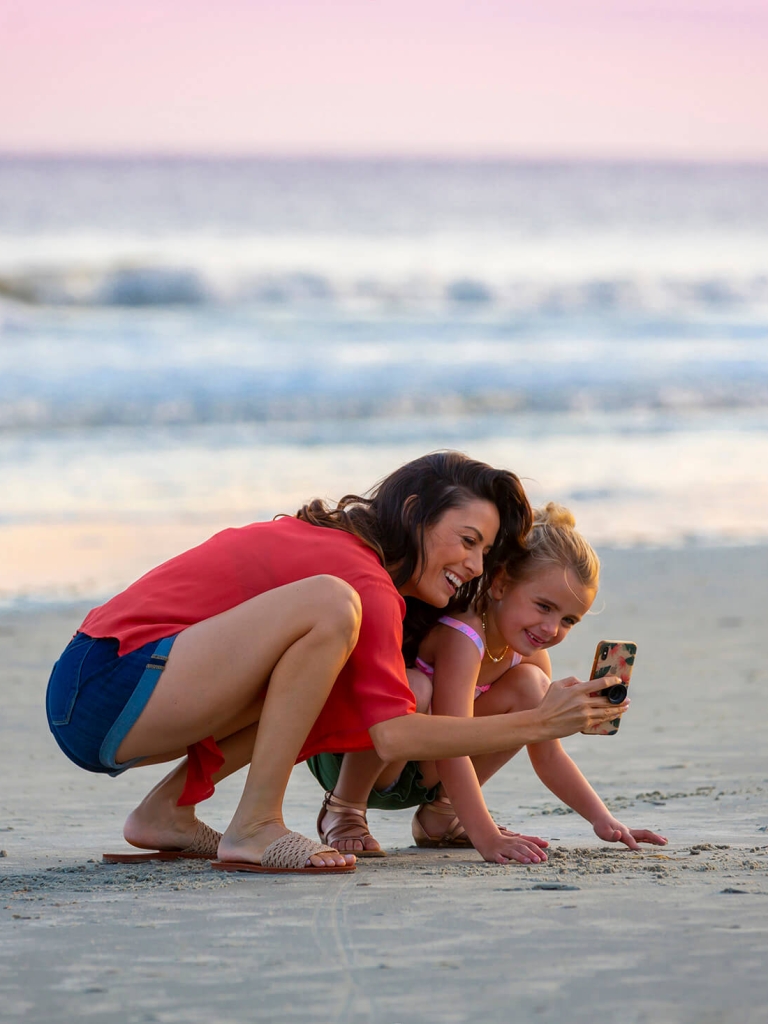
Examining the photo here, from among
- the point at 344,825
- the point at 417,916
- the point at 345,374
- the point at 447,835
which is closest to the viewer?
the point at 417,916

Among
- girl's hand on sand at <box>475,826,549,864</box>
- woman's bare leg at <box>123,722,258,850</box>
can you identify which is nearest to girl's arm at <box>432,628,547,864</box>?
girl's hand on sand at <box>475,826,549,864</box>

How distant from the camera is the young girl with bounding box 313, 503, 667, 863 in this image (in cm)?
330

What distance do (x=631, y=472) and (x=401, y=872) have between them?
7.10 meters

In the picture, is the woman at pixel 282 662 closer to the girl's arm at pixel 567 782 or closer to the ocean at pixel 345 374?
the girl's arm at pixel 567 782

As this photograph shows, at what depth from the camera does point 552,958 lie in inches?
89.4

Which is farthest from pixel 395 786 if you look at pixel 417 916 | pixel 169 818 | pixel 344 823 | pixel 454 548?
pixel 417 916

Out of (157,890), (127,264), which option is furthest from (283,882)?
(127,264)

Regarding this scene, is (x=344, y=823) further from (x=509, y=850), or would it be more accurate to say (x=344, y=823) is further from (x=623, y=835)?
(x=623, y=835)

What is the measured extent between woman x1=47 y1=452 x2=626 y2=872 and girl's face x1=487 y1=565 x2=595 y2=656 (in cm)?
11

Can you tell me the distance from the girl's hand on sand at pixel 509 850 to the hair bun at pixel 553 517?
77 cm

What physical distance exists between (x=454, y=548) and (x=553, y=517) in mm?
348

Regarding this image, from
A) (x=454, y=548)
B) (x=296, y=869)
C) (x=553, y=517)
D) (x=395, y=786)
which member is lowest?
(x=296, y=869)

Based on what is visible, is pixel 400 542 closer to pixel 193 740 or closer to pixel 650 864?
pixel 193 740

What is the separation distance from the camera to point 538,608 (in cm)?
341
